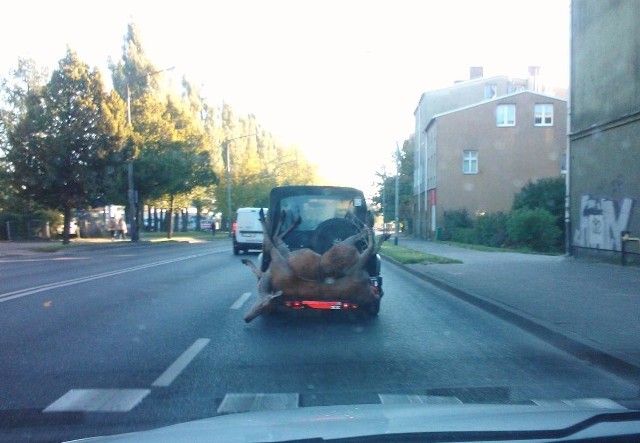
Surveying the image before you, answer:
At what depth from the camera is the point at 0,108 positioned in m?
58.4

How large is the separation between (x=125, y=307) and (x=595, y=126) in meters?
15.7

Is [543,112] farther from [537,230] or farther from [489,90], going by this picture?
[537,230]

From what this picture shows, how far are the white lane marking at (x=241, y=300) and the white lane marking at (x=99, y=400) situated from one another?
596 centimetres

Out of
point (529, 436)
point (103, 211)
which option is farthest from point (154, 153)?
point (529, 436)

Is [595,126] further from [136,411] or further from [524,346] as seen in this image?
[136,411]

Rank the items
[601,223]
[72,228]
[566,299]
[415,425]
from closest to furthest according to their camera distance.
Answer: [415,425]
[566,299]
[601,223]
[72,228]

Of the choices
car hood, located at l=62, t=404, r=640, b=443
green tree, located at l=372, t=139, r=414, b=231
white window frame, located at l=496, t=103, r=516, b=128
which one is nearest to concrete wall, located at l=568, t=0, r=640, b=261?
car hood, located at l=62, t=404, r=640, b=443

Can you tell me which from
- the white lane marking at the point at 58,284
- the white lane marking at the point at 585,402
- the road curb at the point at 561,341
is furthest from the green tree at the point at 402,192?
the white lane marking at the point at 585,402

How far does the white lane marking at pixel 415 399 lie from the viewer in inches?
240

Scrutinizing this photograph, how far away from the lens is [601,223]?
846 inches

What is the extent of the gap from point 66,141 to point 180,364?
30547mm

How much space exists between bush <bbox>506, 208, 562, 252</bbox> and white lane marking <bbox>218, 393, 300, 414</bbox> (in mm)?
27727

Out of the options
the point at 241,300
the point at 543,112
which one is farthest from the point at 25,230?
the point at 241,300

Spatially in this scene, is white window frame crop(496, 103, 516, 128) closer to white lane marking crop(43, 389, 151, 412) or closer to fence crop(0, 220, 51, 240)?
fence crop(0, 220, 51, 240)
